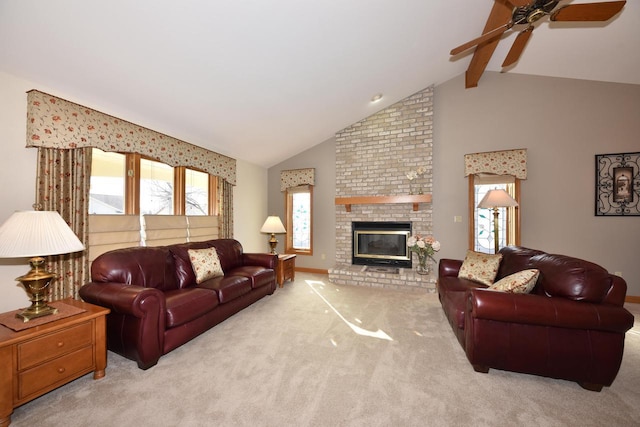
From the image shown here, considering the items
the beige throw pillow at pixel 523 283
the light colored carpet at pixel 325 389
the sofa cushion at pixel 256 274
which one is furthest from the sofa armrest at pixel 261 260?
the beige throw pillow at pixel 523 283

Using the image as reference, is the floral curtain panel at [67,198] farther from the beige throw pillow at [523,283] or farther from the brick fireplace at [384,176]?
the beige throw pillow at [523,283]

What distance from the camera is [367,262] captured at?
5156 mm

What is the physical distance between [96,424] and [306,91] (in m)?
3.85

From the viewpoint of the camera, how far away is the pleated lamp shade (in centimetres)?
157

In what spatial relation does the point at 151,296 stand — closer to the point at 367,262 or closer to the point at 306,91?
the point at 306,91

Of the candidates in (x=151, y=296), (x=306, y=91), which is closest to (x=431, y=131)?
(x=306, y=91)

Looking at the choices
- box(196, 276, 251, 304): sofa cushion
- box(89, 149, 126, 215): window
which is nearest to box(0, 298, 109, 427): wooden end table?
box(196, 276, 251, 304): sofa cushion

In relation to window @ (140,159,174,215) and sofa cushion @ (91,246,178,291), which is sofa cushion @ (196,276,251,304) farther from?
window @ (140,159,174,215)

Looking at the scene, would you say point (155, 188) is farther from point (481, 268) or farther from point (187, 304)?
point (481, 268)

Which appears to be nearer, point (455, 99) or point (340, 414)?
point (340, 414)

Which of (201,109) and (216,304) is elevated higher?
(201,109)

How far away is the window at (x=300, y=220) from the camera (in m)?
5.63

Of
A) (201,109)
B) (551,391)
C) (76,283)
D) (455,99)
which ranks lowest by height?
(551,391)

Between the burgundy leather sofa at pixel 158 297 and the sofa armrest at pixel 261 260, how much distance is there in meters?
0.32
